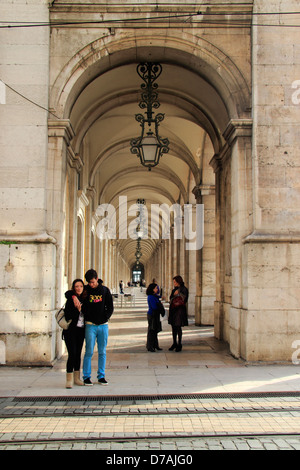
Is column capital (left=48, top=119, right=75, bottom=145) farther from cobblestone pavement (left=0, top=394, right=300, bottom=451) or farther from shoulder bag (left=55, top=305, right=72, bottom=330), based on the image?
cobblestone pavement (left=0, top=394, right=300, bottom=451)

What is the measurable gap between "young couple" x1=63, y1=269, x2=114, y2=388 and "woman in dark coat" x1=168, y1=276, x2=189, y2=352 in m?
3.22

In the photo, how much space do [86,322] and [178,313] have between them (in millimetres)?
3501

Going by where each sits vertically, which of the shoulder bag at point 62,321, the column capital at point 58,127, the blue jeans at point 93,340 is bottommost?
the blue jeans at point 93,340

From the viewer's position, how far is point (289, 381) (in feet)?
23.7

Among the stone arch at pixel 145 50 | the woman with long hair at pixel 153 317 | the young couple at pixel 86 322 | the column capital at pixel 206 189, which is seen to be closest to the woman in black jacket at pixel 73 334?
the young couple at pixel 86 322

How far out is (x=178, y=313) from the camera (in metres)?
10.1

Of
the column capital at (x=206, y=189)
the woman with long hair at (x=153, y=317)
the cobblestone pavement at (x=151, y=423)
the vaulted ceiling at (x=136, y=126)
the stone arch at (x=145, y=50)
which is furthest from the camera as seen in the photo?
the column capital at (x=206, y=189)

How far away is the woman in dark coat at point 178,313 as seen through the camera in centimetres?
1006

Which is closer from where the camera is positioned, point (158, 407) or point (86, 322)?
point (158, 407)

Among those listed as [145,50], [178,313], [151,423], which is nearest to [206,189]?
[178,313]

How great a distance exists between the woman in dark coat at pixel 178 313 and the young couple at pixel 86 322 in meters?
3.22

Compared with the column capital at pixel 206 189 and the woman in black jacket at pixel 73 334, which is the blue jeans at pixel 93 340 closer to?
the woman in black jacket at pixel 73 334

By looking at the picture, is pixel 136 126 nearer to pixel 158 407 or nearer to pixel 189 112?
pixel 189 112
